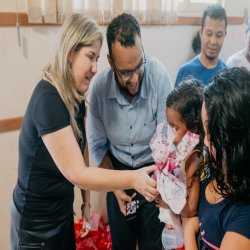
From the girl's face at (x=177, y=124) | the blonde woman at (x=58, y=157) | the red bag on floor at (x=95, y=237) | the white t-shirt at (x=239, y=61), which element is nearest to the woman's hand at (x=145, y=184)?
the blonde woman at (x=58, y=157)

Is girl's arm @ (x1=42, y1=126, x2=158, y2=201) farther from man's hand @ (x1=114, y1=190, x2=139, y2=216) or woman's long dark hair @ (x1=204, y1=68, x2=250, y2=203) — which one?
man's hand @ (x1=114, y1=190, x2=139, y2=216)

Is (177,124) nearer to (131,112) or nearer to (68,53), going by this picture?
(131,112)

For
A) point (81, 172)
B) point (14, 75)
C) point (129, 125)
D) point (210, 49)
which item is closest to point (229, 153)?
point (81, 172)

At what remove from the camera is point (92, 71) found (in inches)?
49.8

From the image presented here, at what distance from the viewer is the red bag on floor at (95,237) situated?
7.61 ft

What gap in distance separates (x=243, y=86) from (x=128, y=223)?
108 cm

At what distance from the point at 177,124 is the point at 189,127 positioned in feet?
0.18

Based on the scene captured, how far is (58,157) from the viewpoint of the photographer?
111cm

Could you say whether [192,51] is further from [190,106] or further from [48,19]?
[190,106]

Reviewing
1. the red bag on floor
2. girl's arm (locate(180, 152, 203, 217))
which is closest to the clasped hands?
girl's arm (locate(180, 152, 203, 217))

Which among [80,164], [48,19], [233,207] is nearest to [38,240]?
[80,164]

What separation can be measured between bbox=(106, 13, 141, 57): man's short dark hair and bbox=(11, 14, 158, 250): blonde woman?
0.17m

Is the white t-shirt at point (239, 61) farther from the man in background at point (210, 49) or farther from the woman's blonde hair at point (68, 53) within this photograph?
the woman's blonde hair at point (68, 53)

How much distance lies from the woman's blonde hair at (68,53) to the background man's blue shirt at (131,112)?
40cm
